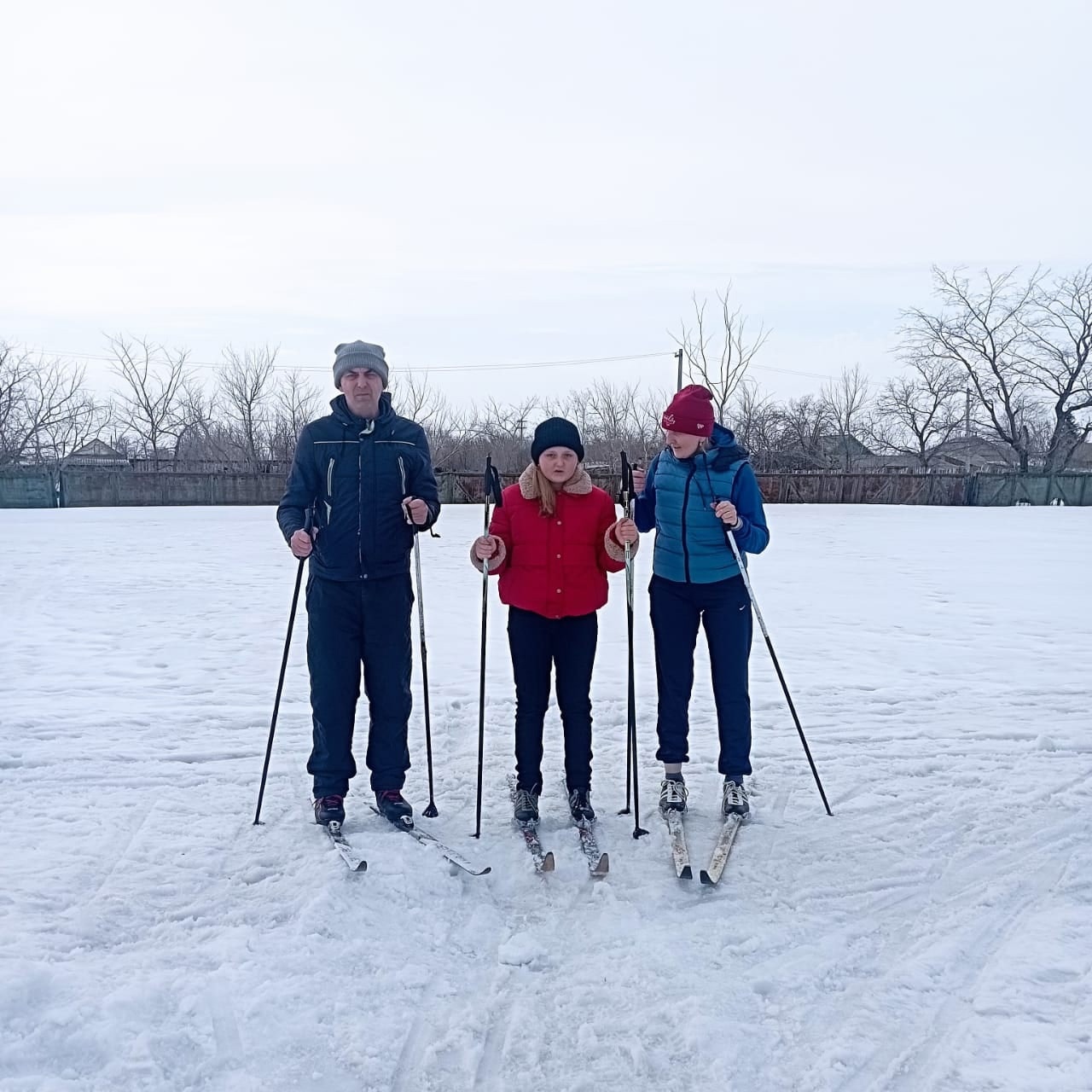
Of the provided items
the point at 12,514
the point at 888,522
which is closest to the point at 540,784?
the point at 888,522

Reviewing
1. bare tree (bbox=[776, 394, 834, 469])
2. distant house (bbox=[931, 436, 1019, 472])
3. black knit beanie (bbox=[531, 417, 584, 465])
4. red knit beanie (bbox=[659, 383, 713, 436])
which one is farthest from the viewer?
distant house (bbox=[931, 436, 1019, 472])

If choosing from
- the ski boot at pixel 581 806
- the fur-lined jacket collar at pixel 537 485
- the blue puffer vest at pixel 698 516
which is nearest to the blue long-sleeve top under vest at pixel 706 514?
the blue puffer vest at pixel 698 516

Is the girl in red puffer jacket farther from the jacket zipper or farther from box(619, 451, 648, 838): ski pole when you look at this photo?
the jacket zipper

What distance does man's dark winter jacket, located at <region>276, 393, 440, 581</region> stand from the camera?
3.57m

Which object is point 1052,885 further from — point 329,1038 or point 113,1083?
point 113,1083

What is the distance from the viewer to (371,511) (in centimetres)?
359

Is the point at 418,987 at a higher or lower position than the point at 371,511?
lower

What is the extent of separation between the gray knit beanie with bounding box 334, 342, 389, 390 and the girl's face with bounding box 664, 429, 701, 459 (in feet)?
4.19

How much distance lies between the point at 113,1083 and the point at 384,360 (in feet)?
8.87

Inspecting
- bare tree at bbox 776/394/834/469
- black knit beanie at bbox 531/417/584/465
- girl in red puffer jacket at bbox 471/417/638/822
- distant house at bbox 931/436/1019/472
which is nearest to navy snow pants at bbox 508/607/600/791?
girl in red puffer jacket at bbox 471/417/638/822

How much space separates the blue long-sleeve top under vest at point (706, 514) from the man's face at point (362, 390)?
1310 mm

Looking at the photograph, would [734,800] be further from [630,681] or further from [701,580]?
[701,580]

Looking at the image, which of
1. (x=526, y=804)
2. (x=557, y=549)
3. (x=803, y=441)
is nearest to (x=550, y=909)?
(x=526, y=804)

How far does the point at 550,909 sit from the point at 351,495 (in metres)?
1.82
